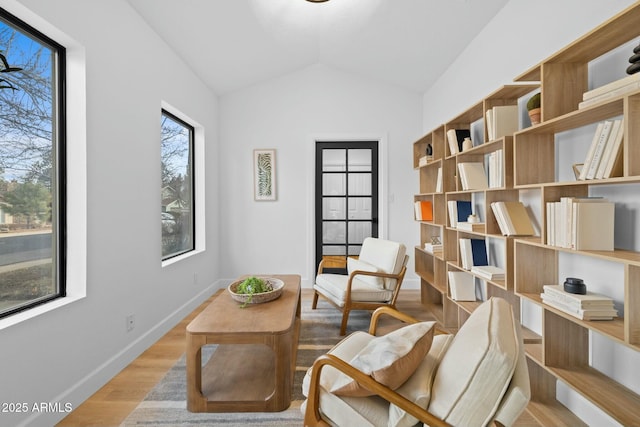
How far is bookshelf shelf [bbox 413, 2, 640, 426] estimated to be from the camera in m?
1.33

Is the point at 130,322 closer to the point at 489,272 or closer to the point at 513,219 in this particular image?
the point at 489,272

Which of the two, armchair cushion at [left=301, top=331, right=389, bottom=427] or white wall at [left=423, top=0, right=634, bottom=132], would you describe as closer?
armchair cushion at [left=301, top=331, right=389, bottom=427]

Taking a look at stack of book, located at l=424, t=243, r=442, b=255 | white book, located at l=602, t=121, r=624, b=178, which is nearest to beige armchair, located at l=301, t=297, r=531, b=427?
white book, located at l=602, t=121, r=624, b=178

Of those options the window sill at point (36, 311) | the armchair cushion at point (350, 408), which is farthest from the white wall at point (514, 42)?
the window sill at point (36, 311)

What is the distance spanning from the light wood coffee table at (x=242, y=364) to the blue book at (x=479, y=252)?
1.56 m

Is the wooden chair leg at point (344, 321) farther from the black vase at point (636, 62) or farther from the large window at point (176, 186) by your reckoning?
the black vase at point (636, 62)

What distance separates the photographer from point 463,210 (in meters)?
2.98

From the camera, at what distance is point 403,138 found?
15.2ft

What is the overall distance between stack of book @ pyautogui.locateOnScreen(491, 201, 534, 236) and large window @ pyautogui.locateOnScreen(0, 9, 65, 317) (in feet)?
9.35

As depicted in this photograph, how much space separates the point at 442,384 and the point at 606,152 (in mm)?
1241

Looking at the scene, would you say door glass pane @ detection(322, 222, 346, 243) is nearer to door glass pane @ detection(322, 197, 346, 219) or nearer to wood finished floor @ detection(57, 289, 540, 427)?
door glass pane @ detection(322, 197, 346, 219)

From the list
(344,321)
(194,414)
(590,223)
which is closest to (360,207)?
(344,321)

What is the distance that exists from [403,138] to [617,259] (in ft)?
11.6

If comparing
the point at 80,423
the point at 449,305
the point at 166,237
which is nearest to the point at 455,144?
the point at 449,305
